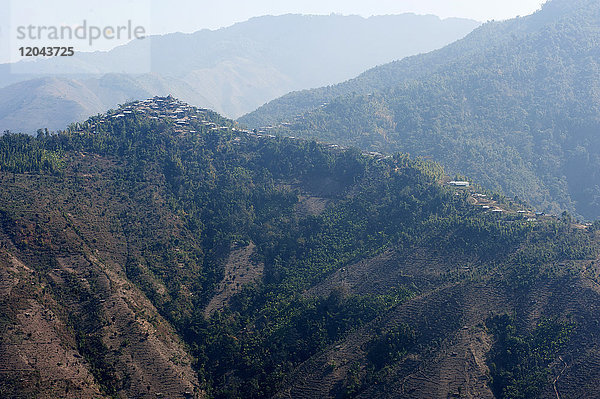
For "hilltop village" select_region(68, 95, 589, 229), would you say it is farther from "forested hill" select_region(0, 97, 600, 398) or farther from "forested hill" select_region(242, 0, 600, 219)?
"forested hill" select_region(242, 0, 600, 219)

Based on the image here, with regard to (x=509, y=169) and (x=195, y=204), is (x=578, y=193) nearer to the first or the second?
(x=509, y=169)

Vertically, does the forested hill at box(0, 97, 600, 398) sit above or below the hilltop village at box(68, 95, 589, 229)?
below

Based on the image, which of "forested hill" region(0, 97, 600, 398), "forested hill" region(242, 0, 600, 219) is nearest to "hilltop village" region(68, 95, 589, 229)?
"forested hill" region(0, 97, 600, 398)

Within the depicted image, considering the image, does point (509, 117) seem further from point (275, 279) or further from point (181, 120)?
point (275, 279)

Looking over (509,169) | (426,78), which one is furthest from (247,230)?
(426,78)

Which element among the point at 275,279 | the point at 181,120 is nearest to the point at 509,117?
the point at 181,120
